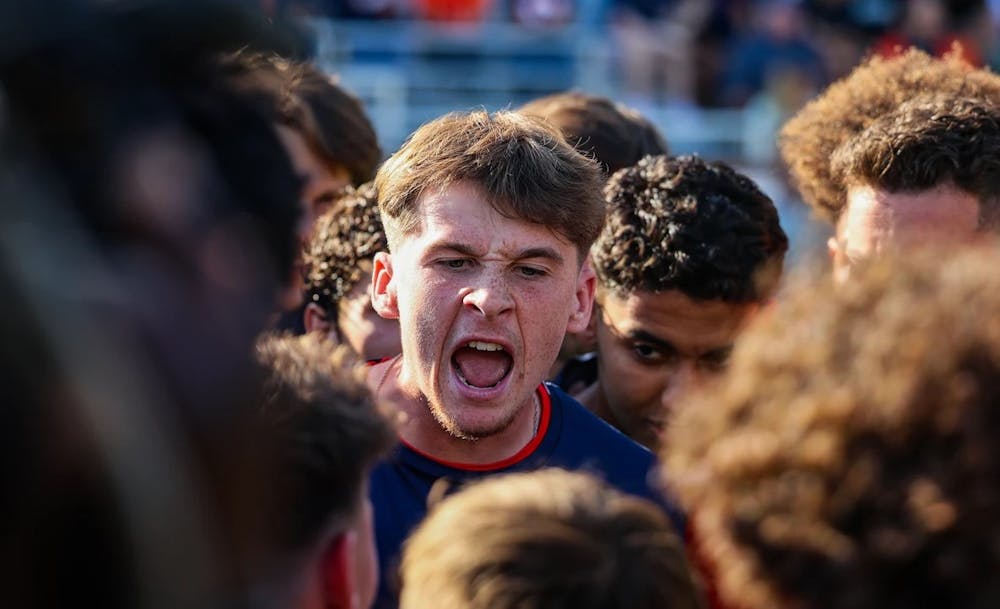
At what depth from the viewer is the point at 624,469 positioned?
302 centimetres

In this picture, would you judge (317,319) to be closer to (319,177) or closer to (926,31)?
(319,177)

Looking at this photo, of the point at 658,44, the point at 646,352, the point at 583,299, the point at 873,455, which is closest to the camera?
the point at 873,455

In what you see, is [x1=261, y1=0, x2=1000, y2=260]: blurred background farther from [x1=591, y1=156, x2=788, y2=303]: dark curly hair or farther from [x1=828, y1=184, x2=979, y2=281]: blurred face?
[x1=828, y1=184, x2=979, y2=281]: blurred face

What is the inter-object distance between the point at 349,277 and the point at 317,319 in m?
0.20

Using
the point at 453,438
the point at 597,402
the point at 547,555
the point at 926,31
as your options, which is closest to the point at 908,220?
the point at 597,402

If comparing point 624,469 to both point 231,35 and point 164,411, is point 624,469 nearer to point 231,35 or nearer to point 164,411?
point 231,35

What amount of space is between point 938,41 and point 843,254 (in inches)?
282

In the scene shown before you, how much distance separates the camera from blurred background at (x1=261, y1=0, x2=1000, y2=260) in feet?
33.6

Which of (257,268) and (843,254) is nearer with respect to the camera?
(257,268)

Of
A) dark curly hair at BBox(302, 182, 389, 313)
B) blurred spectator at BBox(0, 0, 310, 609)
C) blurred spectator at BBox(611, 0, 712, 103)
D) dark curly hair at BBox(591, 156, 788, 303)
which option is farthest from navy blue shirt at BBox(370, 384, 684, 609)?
blurred spectator at BBox(611, 0, 712, 103)

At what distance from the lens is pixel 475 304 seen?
3016 mm

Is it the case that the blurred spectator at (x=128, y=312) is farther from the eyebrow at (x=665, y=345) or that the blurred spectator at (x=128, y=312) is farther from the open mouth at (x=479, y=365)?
the eyebrow at (x=665, y=345)

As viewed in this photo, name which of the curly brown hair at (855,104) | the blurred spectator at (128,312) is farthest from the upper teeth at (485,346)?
the blurred spectator at (128,312)

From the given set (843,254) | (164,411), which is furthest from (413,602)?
(843,254)
